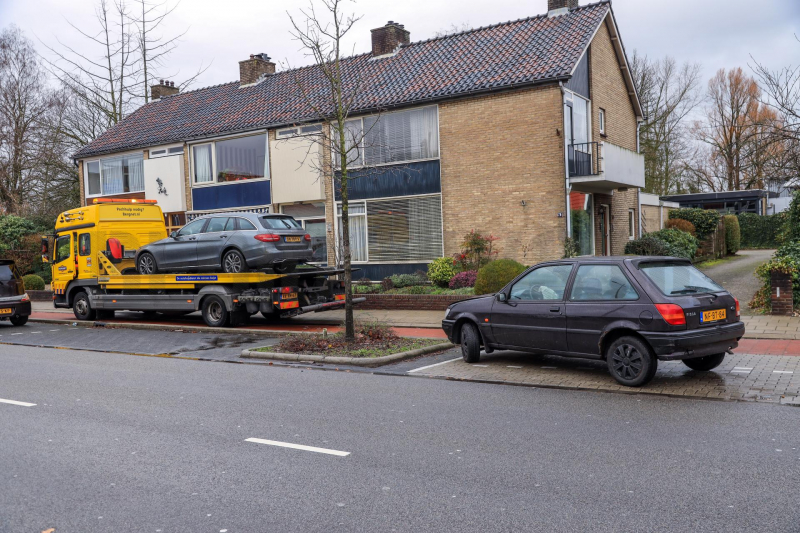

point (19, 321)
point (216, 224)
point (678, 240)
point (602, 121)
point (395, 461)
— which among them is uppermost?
point (602, 121)

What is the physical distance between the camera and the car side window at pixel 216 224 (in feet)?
50.3

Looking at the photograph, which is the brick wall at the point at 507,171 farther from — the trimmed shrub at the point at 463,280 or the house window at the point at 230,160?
the house window at the point at 230,160

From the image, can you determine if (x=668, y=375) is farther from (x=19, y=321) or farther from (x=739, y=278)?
(x=19, y=321)

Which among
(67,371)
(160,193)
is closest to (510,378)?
(67,371)

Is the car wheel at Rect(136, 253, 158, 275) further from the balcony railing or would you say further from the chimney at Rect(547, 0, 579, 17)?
the chimney at Rect(547, 0, 579, 17)

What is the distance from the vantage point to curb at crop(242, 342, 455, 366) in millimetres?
10141

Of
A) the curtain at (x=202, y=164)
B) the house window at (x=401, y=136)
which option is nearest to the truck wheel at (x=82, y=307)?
the curtain at (x=202, y=164)

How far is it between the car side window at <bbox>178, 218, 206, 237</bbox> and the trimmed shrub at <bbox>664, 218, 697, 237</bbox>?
17.5 metres

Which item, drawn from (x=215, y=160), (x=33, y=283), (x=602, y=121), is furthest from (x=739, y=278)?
(x=33, y=283)

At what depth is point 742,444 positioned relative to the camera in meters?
5.61

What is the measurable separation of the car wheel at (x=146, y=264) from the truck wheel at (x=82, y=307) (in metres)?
2.52

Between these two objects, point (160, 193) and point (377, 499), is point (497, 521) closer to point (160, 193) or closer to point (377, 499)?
point (377, 499)

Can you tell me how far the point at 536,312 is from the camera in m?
8.86

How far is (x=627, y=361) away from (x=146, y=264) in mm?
12513
